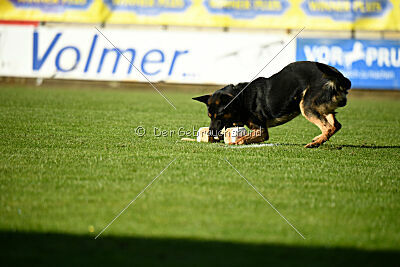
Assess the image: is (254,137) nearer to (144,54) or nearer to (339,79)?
(339,79)

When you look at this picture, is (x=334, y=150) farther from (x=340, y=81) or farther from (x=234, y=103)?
(x=234, y=103)

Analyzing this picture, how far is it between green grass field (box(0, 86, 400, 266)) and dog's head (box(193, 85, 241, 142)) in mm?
321

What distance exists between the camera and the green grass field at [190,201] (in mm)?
3607

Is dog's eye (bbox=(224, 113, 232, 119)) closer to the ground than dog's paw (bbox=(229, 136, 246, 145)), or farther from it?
farther from it

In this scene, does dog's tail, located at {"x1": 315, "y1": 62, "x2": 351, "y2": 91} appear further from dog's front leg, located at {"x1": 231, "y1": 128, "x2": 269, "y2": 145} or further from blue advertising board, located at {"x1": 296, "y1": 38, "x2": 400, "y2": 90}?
blue advertising board, located at {"x1": 296, "y1": 38, "x2": 400, "y2": 90}

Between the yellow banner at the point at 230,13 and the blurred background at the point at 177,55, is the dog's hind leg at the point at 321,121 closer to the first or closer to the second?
the blurred background at the point at 177,55

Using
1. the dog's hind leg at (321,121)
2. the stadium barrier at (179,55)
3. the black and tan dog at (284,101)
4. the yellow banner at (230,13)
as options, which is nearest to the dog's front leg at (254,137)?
the black and tan dog at (284,101)

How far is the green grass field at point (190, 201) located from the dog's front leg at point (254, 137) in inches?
13.6

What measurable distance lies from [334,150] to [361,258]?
451 cm

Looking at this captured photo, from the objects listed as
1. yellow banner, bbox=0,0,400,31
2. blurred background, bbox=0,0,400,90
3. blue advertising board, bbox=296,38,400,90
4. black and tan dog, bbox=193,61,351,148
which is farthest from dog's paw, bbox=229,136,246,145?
yellow banner, bbox=0,0,400,31

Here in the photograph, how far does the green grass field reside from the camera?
11.8 ft

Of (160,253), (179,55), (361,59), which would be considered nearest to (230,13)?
(179,55)

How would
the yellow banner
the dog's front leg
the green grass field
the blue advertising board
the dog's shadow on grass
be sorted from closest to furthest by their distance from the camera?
the dog's shadow on grass < the green grass field < the dog's front leg < the blue advertising board < the yellow banner

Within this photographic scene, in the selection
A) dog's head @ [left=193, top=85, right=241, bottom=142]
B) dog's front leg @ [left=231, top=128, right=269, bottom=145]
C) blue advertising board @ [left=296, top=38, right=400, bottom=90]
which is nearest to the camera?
dog's head @ [left=193, top=85, right=241, bottom=142]
